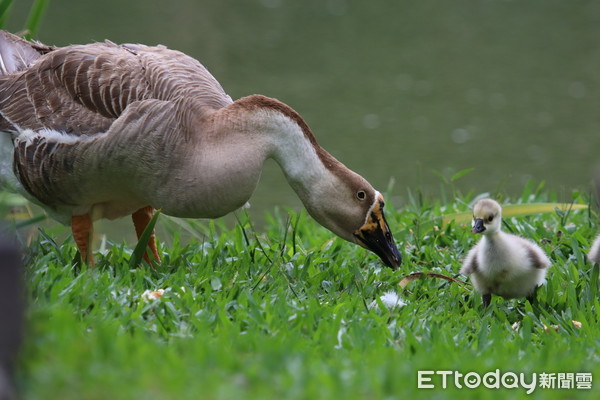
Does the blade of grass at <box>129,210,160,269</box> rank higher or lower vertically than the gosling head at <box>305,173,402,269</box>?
lower

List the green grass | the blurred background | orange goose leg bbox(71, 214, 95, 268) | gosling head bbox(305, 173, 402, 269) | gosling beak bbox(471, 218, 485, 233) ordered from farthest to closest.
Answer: the blurred background → orange goose leg bbox(71, 214, 95, 268) → gosling head bbox(305, 173, 402, 269) → gosling beak bbox(471, 218, 485, 233) → the green grass

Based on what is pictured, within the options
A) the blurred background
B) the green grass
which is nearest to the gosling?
the green grass

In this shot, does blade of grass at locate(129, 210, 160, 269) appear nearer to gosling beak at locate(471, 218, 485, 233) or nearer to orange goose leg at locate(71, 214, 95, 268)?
orange goose leg at locate(71, 214, 95, 268)

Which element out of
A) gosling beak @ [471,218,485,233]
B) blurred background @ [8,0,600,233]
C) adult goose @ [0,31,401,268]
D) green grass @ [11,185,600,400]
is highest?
blurred background @ [8,0,600,233]

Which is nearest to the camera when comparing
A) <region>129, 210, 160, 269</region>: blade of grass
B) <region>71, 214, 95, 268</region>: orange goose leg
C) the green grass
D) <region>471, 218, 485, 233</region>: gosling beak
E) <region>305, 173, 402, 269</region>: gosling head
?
the green grass

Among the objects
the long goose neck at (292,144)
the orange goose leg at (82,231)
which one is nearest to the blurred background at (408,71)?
the orange goose leg at (82,231)

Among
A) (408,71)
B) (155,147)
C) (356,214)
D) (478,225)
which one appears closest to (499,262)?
(478,225)

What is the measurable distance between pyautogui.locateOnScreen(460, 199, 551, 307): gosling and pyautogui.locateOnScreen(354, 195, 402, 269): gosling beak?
439 millimetres

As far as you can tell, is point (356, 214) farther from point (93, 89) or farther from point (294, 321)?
point (93, 89)

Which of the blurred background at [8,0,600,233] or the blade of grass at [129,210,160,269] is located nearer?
the blade of grass at [129,210,160,269]

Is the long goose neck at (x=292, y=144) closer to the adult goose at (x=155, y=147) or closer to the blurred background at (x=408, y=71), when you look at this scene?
the adult goose at (x=155, y=147)

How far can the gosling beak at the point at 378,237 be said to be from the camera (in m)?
5.30

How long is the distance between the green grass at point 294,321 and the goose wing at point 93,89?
816 mm

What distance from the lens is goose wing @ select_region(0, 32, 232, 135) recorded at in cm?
523
